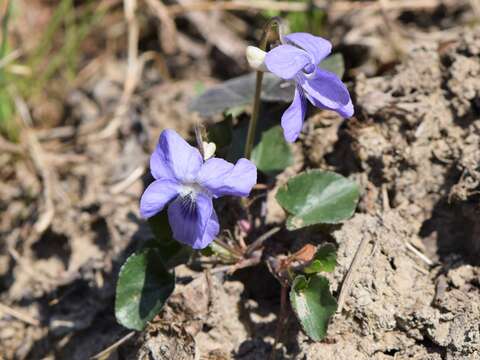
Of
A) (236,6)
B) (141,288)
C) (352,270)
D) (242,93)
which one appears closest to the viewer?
(352,270)

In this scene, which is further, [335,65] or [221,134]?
[335,65]

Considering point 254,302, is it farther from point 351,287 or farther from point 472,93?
point 472,93

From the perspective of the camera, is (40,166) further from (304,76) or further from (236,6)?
(304,76)

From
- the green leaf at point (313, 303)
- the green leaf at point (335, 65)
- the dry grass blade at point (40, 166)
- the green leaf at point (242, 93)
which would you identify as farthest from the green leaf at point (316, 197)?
the dry grass blade at point (40, 166)

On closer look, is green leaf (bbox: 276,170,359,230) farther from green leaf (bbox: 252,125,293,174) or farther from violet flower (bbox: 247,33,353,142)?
violet flower (bbox: 247,33,353,142)

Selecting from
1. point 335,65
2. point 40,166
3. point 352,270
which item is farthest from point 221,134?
point 40,166

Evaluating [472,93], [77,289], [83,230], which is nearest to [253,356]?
[77,289]
